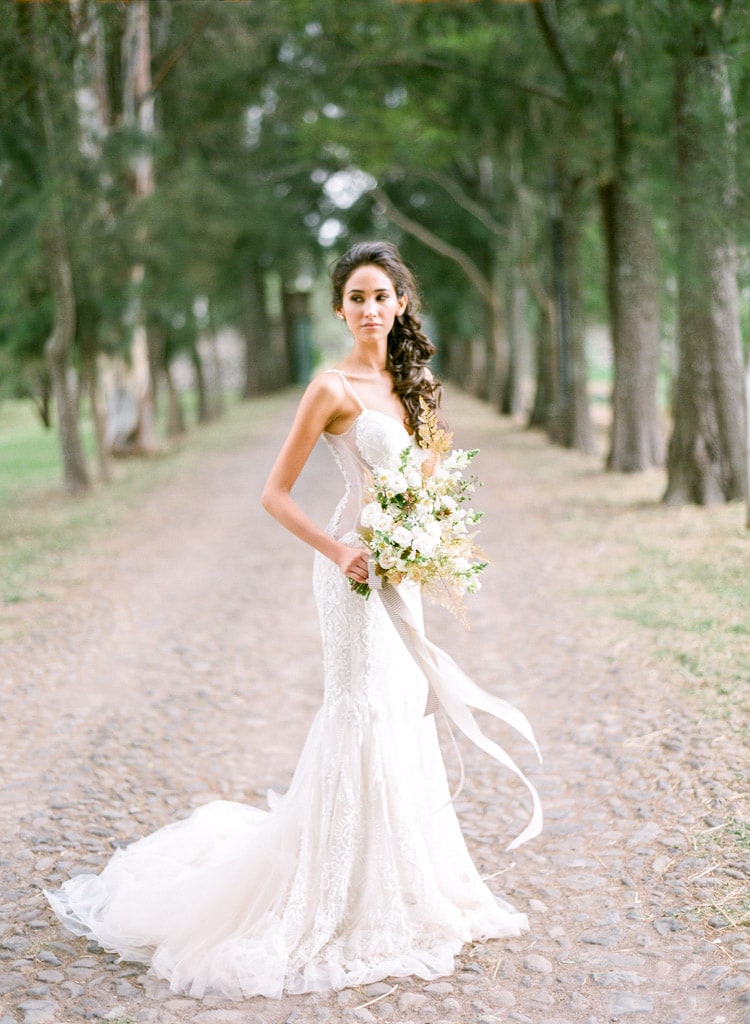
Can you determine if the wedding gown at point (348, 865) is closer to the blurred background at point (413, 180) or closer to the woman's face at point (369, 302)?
the woman's face at point (369, 302)

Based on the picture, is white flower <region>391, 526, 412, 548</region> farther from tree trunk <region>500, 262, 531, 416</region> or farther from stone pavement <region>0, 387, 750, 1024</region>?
tree trunk <region>500, 262, 531, 416</region>

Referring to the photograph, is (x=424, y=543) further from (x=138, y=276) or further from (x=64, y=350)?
(x=138, y=276)

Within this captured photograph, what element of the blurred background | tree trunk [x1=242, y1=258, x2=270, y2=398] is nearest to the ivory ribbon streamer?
the blurred background

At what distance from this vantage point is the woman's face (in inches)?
143

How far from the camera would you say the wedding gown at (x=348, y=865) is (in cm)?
349

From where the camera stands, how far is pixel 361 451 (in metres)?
3.61

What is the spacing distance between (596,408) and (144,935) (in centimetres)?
3324

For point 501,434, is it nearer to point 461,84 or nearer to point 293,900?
point 461,84

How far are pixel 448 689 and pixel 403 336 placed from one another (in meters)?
1.29

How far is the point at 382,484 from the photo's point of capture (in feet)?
11.0

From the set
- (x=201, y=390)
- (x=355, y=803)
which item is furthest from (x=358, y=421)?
(x=201, y=390)

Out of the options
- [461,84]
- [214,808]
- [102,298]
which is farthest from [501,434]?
[214,808]

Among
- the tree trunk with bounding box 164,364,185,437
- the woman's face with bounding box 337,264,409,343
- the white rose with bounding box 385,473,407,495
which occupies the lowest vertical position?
the tree trunk with bounding box 164,364,185,437

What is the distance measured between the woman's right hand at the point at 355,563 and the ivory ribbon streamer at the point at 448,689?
147 millimetres
